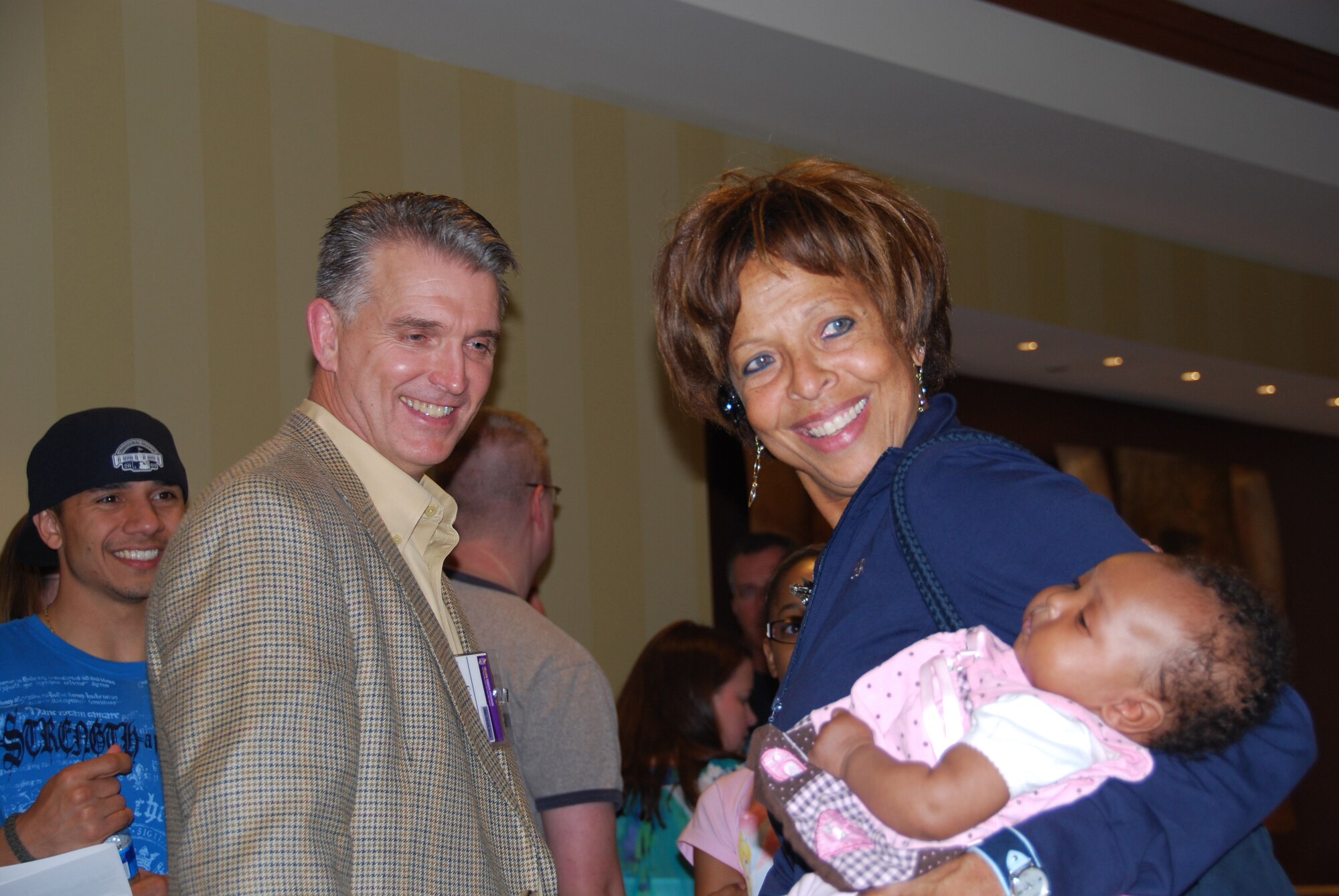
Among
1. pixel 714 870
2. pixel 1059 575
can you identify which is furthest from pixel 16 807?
pixel 1059 575

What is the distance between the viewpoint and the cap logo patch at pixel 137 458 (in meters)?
2.83

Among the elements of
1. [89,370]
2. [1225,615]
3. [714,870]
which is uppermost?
[89,370]

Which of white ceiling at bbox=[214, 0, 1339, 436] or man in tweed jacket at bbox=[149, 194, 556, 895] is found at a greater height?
white ceiling at bbox=[214, 0, 1339, 436]

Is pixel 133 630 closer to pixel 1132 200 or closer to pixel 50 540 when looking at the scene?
pixel 50 540

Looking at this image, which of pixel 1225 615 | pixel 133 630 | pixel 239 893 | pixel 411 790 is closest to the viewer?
pixel 1225 615

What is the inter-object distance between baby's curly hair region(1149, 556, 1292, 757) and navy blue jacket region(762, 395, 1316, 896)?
0.10 ft

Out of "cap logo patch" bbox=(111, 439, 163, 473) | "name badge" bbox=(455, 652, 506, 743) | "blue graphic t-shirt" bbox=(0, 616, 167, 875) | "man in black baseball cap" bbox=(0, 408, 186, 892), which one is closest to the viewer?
"name badge" bbox=(455, 652, 506, 743)

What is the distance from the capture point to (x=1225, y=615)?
1.11 metres

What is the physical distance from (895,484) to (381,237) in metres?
1.19

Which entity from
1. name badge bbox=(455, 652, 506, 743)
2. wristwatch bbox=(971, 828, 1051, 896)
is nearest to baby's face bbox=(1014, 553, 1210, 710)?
wristwatch bbox=(971, 828, 1051, 896)

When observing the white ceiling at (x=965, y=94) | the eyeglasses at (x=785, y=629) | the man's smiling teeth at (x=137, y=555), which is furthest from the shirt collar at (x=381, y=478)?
the white ceiling at (x=965, y=94)

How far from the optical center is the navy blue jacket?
108cm

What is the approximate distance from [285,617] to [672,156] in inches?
145

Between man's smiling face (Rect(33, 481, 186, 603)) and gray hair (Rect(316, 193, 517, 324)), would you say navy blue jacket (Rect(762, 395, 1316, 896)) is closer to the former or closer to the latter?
gray hair (Rect(316, 193, 517, 324))
